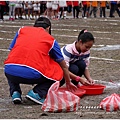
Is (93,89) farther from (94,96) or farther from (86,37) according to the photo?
(86,37)

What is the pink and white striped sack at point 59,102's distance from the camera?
561 cm

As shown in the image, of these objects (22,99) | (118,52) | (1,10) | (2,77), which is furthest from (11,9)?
(22,99)

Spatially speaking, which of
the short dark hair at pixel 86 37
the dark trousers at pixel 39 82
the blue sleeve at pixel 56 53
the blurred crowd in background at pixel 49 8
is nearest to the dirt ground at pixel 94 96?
the dark trousers at pixel 39 82

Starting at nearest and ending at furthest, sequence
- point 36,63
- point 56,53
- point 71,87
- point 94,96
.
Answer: point 36,63 < point 56,53 < point 71,87 < point 94,96

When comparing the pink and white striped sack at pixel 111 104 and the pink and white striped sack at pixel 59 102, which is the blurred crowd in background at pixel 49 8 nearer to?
the pink and white striped sack at pixel 59 102

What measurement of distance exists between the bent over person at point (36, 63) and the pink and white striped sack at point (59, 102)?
27cm

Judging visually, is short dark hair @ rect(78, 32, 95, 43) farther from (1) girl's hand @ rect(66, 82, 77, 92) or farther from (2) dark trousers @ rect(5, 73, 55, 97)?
(2) dark trousers @ rect(5, 73, 55, 97)

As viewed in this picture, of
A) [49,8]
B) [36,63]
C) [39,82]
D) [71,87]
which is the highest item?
[36,63]

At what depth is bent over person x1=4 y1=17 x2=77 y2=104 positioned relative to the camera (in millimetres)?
5934

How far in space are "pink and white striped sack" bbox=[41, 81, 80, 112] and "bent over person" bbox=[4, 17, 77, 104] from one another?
0.27 metres

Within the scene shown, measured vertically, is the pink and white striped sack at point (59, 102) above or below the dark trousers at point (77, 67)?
below

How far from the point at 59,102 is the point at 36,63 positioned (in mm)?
570

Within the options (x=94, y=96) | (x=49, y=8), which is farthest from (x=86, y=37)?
(x=49, y=8)

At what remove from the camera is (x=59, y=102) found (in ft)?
18.7
